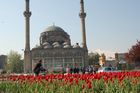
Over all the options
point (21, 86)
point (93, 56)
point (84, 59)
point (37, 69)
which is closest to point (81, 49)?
point (84, 59)

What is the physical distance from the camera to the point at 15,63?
75750 millimetres

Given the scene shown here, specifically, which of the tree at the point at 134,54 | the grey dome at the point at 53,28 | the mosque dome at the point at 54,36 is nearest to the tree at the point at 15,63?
the mosque dome at the point at 54,36

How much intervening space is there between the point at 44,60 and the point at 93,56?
84.9 feet

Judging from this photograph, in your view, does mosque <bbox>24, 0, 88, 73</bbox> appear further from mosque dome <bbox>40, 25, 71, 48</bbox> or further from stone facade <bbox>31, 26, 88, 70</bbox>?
mosque dome <bbox>40, 25, 71, 48</bbox>

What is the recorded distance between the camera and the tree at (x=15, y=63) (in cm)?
7511

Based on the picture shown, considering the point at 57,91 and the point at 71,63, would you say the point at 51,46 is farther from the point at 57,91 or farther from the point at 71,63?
the point at 57,91

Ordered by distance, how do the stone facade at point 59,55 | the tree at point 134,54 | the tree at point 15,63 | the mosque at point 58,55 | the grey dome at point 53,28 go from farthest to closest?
the grey dome at point 53,28
the tree at point 15,63
the stone facade at point 59,55
the mosque at point 58,55
the tree at point 134,54

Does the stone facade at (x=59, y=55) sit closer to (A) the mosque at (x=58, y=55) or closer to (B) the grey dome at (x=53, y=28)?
(A) the mosque at (x=58, y=55)

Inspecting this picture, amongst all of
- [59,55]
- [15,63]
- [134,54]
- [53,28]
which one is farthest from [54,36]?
[134,54]

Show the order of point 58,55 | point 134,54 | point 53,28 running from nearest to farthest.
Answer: point 134,54
point 58,55
point 53,28

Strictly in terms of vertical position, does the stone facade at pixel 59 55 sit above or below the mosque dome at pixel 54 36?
below

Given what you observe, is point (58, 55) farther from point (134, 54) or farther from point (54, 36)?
point (134, 54)

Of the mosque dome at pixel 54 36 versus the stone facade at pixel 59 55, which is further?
the mosque dome at pixel 54 36

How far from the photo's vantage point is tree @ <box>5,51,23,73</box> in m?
75.1
